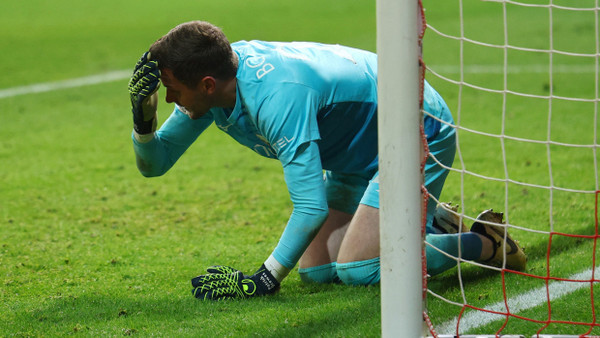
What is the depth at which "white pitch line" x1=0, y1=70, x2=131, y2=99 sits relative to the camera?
28.1 feet

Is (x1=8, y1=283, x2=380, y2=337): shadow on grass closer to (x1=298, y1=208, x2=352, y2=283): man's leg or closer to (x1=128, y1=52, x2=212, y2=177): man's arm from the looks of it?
(x1=298, y1=208, x2=352, y2=283): man's leg

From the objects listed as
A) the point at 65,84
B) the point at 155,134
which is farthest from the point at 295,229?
the point at 65,84

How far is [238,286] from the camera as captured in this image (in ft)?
10.5

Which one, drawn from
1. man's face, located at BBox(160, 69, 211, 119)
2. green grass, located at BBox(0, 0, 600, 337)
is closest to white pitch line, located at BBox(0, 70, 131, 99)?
green grass, located at BBox(0, 0, 600, 337)

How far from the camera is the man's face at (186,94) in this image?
121 inches

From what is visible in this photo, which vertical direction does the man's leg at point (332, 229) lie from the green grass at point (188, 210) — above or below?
above

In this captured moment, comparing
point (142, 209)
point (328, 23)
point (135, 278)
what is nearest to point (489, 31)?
point (328, 23)

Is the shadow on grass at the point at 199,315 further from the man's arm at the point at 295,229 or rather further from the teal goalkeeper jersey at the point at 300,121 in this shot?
the teal goalkeeper jersey at the point at 300,121

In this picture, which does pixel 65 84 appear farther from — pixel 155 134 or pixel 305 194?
pixel 305 194

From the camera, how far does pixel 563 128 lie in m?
6.47

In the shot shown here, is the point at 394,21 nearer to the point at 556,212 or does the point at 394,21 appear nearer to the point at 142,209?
the point at 556,212

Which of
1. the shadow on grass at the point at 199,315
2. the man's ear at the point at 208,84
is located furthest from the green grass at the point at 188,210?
the man's ear at the point at 208,84

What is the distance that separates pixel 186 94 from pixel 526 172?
3093 millimetres

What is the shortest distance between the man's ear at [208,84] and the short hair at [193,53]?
2cm
